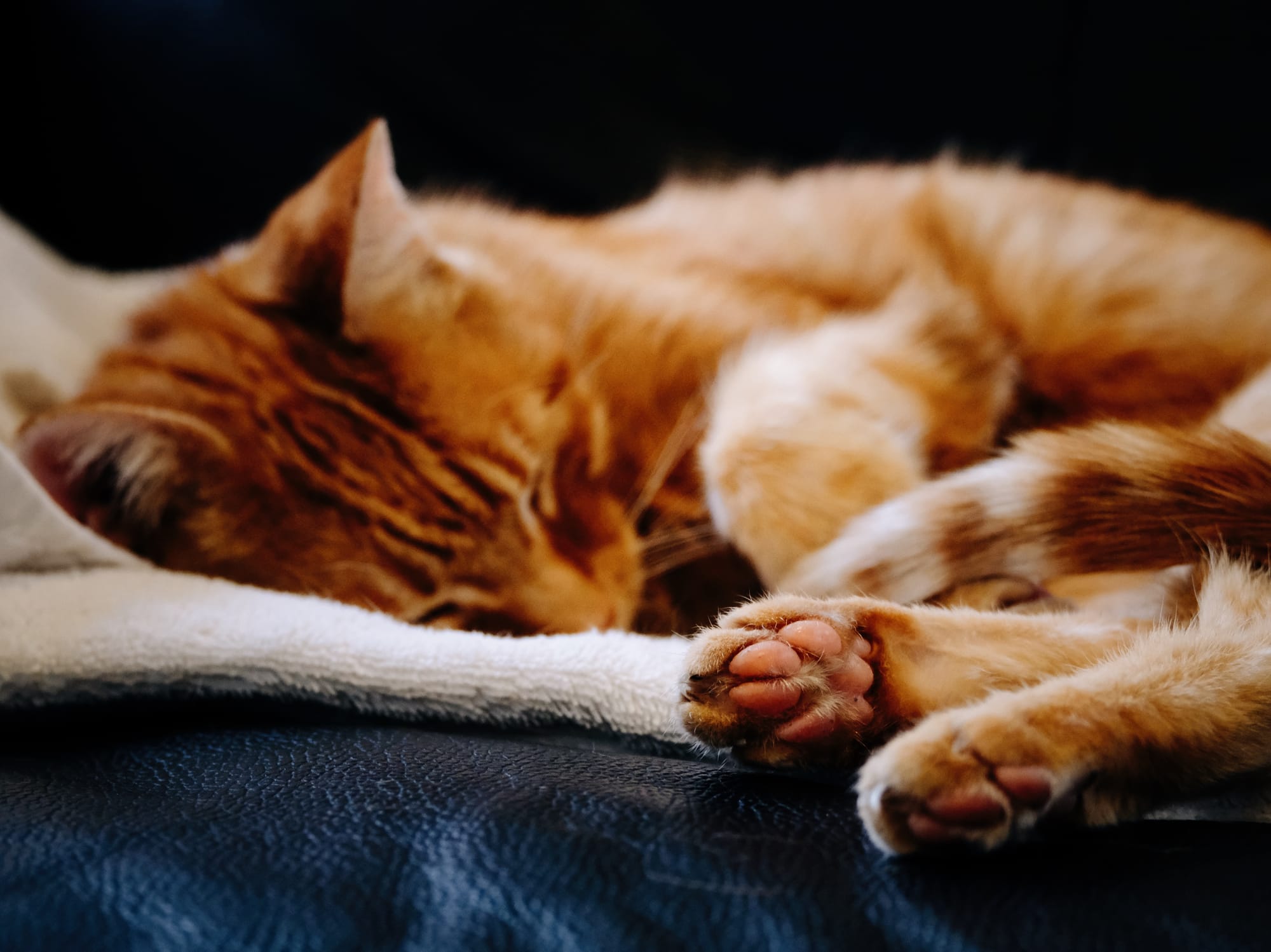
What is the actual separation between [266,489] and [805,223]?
35.3 inches

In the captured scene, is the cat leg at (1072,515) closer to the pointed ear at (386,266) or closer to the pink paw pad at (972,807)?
the pink paw pad at (972,807)

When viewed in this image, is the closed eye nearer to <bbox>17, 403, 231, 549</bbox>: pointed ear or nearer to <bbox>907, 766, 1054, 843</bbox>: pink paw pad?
<bbox>17, 403, 231, 549</bbox>: pointed ear

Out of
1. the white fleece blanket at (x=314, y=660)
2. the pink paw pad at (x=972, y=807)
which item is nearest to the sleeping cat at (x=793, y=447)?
the pink paw pad at (x=972, y=807)

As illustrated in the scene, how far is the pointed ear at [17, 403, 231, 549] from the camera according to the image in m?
0.93

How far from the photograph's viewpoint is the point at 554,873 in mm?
547

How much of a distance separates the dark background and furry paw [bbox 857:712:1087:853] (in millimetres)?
1381

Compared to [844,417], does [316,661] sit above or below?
below

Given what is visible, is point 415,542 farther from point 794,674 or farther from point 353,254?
point 794,674

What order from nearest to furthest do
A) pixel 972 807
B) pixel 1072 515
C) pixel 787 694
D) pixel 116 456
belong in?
pixel 972 807
pixel 787 694
pixel 1072 515
pixel 116 456

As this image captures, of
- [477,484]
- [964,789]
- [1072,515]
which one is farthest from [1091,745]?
[477,484]

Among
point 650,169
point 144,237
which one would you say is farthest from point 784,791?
point 144,237

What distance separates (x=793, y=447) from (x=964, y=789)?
518mm

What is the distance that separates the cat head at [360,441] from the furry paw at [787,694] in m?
0.34

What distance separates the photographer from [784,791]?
0.66 meters
